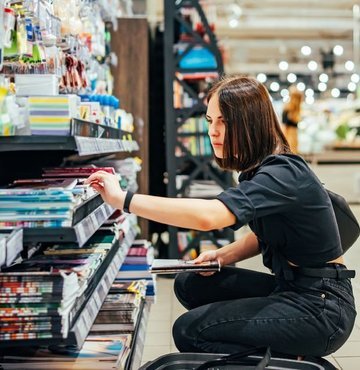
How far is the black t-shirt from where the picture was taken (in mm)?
1892

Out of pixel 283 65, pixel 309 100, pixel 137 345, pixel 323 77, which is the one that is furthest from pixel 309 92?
pixel 137 345

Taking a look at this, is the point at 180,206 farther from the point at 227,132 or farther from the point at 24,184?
the point at 24,184

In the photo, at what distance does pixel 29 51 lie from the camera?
2.00 m

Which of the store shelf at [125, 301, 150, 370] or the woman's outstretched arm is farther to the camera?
the store shelf at [125, 301, 150, 370]

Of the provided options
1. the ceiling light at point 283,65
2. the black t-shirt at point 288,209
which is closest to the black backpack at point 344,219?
the black t-shirt at point 288,209

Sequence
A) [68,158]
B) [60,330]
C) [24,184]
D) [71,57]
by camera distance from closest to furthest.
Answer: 1. [60,330]
2. [24,184]
3. [71,57]
4. [68,158]

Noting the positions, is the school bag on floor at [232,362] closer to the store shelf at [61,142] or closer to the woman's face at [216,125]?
the woman's face at [216,125]

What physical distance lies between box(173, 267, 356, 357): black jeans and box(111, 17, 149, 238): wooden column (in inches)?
109

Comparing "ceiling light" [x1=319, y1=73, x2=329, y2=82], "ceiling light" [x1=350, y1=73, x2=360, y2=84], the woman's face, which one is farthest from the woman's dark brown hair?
"ceiling light" [x1=350, y1=73, x2=360, y2=84]

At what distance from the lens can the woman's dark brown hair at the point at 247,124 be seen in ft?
6.77

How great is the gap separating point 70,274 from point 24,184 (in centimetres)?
45

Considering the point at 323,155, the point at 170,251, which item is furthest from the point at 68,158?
the point at 323,155

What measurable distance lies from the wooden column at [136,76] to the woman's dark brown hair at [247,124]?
2.82 metres

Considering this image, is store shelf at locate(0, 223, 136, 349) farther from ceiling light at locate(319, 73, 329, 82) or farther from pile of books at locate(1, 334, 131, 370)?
ceiling light at locate(319, 73, 329, 82)
